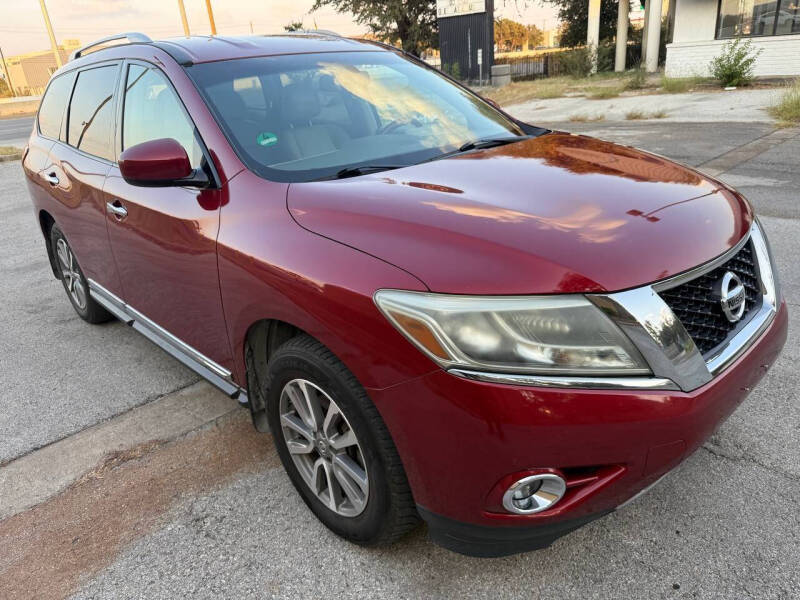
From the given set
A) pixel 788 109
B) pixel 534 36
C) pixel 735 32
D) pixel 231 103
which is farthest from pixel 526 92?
pixel 534 36

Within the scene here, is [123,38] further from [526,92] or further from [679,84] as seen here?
[526,92]

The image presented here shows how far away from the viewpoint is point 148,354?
3.95 m

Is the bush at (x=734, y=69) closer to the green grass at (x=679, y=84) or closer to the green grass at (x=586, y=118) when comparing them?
the green grass at (x=679, y=84)

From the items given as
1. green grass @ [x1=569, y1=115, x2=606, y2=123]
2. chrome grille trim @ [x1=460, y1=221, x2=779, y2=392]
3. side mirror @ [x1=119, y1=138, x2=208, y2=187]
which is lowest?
green grass @ [x1=569, y1=115, x2=606, y2=123]

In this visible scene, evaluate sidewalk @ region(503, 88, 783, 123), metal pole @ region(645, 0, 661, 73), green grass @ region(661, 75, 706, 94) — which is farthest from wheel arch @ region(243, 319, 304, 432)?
metal pole @ region(645, 0, 661, 73)

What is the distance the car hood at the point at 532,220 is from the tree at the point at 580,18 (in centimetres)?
3408

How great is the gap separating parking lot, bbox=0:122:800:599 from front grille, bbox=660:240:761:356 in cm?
52

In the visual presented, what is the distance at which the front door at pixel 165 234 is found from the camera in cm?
242

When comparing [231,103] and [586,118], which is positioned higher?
[231,103]

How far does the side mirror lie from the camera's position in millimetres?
2328

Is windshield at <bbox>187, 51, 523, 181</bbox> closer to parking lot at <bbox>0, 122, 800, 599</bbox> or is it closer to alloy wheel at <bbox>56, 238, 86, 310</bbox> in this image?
parking lot at <bbox>0, 122, 800, 599</bbox>

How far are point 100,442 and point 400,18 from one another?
33271 mm

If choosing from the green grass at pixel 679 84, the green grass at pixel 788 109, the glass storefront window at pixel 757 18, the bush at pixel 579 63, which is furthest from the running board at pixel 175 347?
the bush at pixel 579 63

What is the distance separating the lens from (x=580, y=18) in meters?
32.5
